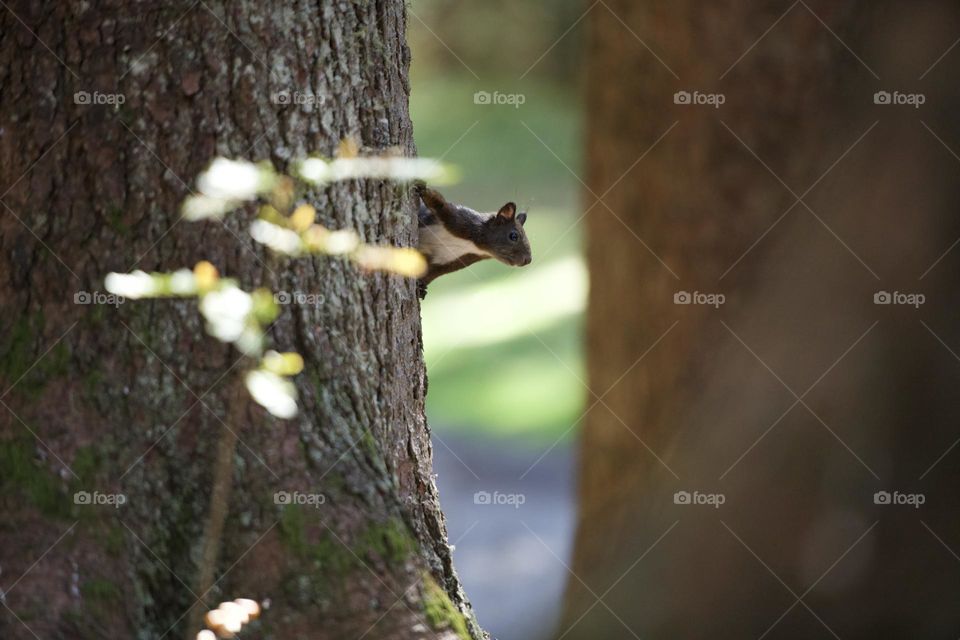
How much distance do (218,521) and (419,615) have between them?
2.00 feet

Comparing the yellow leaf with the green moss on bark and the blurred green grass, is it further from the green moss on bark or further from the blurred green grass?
Answer: the blurred green grass

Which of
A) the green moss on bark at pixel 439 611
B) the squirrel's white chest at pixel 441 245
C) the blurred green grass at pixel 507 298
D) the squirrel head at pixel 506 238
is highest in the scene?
the blurred green grass at pixel 507 298

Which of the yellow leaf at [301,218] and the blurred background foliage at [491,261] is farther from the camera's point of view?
the blurred background foliage at [491,261]

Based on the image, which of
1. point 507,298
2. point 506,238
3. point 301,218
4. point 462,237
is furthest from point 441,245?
point 507,298

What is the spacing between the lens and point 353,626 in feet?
9.21

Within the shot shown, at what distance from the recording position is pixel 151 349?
280 cm

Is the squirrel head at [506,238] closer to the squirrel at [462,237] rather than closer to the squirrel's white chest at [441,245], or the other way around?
the squirrel at [462,237]

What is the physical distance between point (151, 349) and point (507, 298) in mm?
7946

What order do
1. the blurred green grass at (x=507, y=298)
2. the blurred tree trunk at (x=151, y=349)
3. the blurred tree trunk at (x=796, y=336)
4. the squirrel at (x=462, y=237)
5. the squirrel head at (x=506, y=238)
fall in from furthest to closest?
the blurred green grass at (x=507, y=298) < the squirrel head at (x=506, y=238) < the squirrel at (x=462, y=237) < the blurred tree trunk at (x=796, y=336) < the blurred tree trunk at (x=151, y=349)

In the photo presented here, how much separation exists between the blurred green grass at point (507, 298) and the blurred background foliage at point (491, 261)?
14 millimetres

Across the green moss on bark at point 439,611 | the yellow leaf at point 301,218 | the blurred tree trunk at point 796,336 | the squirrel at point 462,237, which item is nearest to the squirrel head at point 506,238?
the squirrel at point 462,237

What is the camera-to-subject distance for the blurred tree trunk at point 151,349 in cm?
275

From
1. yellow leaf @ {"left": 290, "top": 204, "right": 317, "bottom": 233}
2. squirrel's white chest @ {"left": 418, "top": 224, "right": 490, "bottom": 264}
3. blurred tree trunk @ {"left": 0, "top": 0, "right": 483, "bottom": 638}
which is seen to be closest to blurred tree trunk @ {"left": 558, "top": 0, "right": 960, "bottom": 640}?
squirrel's white chest @ {"left": 418, "top": 224, "right": 490, "bottom": 264}

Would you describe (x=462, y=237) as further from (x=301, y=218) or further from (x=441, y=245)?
(x=301, y=218)
